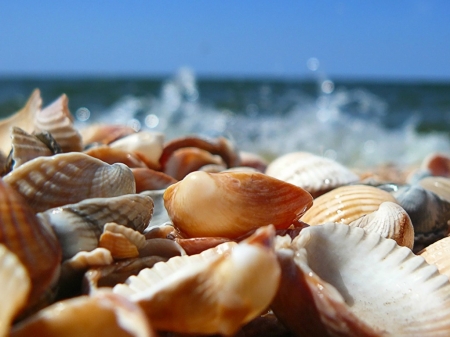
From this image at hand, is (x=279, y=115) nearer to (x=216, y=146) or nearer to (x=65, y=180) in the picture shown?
(x=216, y=146)

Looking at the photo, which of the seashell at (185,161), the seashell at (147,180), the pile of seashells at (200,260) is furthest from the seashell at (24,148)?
the seashell at (185,161)

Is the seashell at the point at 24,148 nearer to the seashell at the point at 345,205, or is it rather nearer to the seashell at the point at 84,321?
the seashell at the point at 84,321

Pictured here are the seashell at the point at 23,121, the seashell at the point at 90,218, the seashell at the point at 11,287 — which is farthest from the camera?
the seashell at the point at 23,121

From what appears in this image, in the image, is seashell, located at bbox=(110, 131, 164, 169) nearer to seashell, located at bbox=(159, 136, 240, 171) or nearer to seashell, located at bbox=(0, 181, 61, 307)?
seashell, located at bbox=(159, 136, 240, 171)

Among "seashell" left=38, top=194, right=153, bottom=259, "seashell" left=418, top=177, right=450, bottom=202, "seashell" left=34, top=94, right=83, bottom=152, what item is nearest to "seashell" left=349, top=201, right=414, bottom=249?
"seashell" left=38, top=194, right=153, bottom=259

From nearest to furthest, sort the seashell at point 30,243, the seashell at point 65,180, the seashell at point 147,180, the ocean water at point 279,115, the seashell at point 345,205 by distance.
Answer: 1. the seashell at point 30,243
2. the seashell at point 65,180
3. the seashell at point 345,205
4. the seashell at point 147,180
5. the ocean water at point 279,115

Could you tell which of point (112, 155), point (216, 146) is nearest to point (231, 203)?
point (112, 155)
